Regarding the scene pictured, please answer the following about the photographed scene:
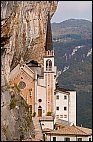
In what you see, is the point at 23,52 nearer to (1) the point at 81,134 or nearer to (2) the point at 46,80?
(2) the point at 46,80

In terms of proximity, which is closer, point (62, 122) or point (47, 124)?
point (47, 124)

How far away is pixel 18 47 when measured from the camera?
6047 cm

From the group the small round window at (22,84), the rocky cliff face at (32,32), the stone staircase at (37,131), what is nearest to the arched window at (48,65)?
the small round window at (22,84)

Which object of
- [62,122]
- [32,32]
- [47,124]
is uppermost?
[32,32]

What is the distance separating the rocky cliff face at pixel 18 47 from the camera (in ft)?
118

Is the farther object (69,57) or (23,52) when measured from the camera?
(69,57)

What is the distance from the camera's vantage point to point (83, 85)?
11681cm

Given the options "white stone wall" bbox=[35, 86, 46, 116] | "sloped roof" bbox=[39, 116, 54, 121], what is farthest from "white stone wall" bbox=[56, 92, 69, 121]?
"sloped roof" bbox=[39, 116, 54, 121]

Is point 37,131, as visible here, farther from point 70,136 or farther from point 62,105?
point 62,105

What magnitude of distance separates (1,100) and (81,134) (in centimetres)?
1395

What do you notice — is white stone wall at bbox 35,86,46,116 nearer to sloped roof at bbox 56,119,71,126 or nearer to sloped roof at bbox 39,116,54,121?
sloped roof at bbox 56,119,71,126

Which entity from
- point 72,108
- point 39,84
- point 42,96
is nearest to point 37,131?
point 42,96

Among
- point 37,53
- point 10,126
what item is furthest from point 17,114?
point 37,53

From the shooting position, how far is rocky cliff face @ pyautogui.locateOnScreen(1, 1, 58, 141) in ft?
118
